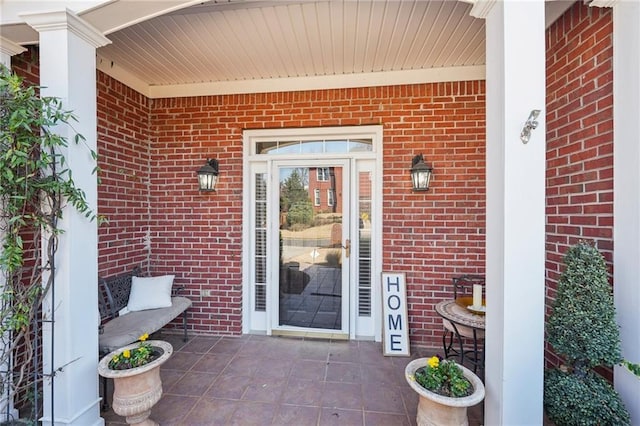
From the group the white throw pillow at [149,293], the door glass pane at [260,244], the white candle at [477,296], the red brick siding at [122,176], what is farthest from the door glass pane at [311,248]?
the red brick siding at [122,176]

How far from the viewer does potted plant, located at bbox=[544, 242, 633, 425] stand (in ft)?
4.27

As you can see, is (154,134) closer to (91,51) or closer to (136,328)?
(91,51)

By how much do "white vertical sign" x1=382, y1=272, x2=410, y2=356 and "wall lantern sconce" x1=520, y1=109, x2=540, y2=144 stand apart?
188cm

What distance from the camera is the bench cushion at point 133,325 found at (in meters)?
2.16

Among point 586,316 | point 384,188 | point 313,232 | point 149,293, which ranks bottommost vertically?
point 149,293

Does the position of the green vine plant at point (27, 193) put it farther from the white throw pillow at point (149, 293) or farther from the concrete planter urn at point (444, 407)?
the concrete planter urn at point (444, 407)

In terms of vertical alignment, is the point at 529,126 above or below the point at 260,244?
above

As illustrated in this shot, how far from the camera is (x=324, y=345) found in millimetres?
2949

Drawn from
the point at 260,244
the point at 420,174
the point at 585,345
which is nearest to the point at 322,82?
the point at 420,174

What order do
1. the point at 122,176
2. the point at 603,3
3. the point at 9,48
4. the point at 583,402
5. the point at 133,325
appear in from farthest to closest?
1. the point at 122,176
2. the point at 133,325
3. the point at 9,48
4. the point at 603,3
5. the point at 583,402

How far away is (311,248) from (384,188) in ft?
3.40

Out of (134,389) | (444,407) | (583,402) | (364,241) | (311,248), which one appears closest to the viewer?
(583,402)

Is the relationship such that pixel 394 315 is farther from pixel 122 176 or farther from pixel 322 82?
pixel 122 176

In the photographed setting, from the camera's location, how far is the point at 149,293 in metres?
2.82
